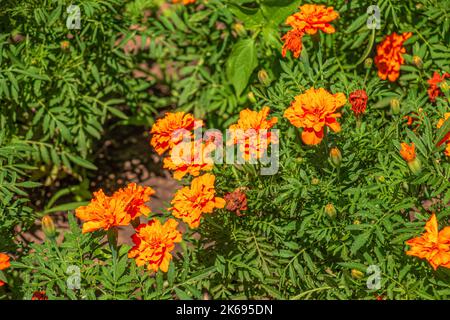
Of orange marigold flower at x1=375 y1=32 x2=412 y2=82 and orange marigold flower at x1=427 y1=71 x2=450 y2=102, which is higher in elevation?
orange marigold flower at x1=375 y1=32 x2=412 y2=82

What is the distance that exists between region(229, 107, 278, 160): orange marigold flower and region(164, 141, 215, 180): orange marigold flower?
12cm

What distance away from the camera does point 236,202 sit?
2248mm

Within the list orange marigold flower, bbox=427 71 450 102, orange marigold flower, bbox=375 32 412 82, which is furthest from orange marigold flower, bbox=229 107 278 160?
orange marigold flower, bbox=375 32 412 82

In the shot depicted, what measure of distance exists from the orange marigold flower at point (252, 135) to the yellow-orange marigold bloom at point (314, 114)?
12 centimetres

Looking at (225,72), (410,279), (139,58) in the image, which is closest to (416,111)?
(410,279)

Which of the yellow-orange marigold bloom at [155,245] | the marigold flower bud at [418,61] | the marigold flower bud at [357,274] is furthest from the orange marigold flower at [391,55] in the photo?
the yellow-orange marigold bloom at [155,245]

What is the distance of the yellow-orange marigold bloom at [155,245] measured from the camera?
2.11 m

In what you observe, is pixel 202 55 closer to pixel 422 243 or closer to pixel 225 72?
pixel 225 72

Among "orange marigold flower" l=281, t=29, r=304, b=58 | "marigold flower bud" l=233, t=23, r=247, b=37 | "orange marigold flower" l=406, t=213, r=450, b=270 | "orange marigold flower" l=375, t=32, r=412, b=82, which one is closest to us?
"orange marigold flower" l=406, t=213, r=450, b=270

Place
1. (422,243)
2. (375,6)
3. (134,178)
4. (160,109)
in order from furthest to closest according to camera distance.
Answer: (160,109)
(134,178)
(375,6)
(422,243)

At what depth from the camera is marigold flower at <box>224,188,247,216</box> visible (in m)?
2.25

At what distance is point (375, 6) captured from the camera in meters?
2.77

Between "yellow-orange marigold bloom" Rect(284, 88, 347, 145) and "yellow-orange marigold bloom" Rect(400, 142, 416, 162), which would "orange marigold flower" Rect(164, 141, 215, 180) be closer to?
"yellow-orange marigold bloom" Rect(284, 88, 347, 145)
